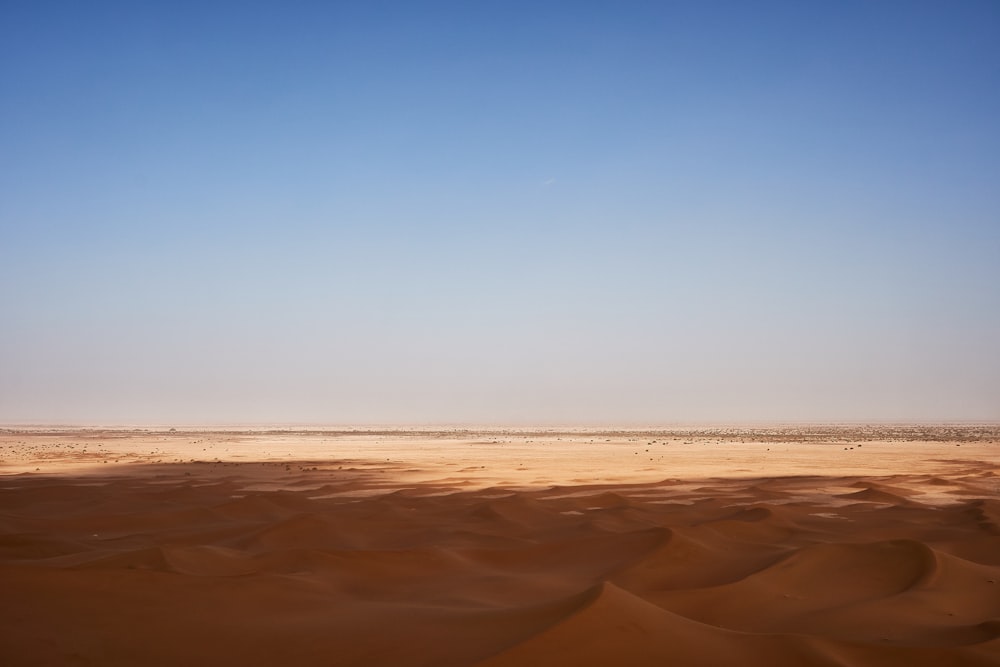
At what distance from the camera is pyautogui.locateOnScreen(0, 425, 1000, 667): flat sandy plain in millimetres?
3834

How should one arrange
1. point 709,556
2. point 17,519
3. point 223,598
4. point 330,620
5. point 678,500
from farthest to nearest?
point 678,500 < point 17,519 < point 709,556 < point 223,598 < point 330,620

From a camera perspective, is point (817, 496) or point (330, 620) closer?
point (330, 620)

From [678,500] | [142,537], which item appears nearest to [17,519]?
[142,537]

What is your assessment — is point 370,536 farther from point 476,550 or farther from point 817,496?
point 817,496

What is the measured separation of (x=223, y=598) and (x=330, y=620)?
88cm

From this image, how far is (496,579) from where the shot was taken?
237 inches

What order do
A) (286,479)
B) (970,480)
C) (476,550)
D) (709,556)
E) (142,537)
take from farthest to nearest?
(286,479) → (970,480) → (142,537) → (476,550) → (709,556)

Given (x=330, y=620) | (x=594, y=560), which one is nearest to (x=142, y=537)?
(x=330, y=620)

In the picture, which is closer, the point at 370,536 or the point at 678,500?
the point at 370,536

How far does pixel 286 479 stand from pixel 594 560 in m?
11.4

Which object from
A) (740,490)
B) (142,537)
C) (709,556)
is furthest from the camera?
(740,490)

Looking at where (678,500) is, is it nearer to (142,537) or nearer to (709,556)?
(709,556)

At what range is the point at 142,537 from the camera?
25.9 ft

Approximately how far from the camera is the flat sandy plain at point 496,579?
→ 3834 mm
